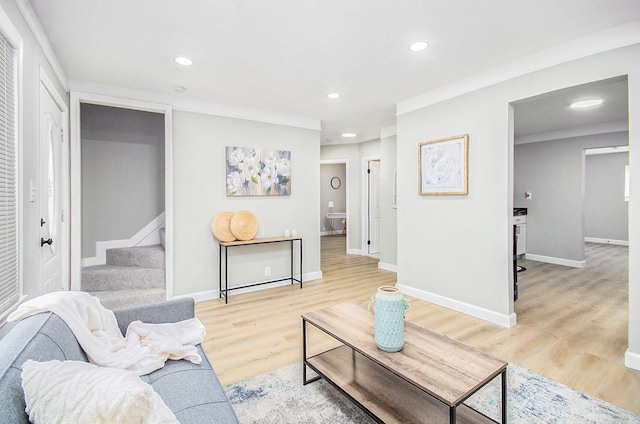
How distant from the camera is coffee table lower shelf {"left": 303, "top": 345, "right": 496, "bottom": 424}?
1.55 metres

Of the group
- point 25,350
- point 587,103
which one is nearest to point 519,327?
point 587,103

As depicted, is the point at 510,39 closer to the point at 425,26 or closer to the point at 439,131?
the point at 425,26

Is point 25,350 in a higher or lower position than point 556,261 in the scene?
higher

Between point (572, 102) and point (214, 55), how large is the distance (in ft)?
14.2

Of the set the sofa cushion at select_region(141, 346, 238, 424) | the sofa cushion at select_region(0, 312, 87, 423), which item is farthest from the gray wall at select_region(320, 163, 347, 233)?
the sofa cushion at select_region(0, 312, 87, 423)

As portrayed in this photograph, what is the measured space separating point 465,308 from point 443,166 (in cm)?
154

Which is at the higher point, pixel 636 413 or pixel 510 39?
pixel 510 39

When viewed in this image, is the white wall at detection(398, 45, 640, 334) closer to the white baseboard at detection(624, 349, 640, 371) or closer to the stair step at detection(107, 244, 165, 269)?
the white baseboard at detection(624, 349, 640, 371)

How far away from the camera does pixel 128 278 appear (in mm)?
3678

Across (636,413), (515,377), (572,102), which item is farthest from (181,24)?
(572,102)

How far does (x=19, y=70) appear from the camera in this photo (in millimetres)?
1757

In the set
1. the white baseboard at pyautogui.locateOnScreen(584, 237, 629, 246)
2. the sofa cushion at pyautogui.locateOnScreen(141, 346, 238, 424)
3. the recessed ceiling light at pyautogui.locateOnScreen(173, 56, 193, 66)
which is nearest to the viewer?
the sofa cushion at pyautogui.locateOnScreen(141, 346, 238, 424)

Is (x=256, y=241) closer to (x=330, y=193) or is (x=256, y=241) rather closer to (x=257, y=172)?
(x=257, y=172)

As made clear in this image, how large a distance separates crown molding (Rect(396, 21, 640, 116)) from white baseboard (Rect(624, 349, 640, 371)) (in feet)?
7.24
